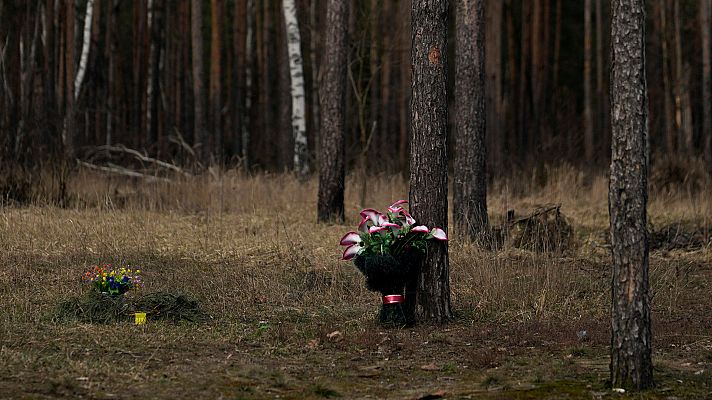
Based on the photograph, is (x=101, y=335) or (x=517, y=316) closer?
(x=101, y=335)

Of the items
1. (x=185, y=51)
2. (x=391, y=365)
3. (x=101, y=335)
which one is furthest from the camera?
(x=185, y=51)

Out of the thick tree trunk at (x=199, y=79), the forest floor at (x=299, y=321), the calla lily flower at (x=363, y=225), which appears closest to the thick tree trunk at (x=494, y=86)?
the thick tree trunk at (x=199, y=79)

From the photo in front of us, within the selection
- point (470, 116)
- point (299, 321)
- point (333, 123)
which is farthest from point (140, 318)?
point (333, 123)

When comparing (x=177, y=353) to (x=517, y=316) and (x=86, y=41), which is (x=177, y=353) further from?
(x=86, y=41)

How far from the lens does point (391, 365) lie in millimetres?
6793

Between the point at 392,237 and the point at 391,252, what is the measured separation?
0.12 meters

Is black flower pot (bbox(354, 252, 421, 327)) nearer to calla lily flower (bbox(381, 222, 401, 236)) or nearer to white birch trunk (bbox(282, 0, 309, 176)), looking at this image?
calla lily flower (bbox(381, 222, 401, 236))

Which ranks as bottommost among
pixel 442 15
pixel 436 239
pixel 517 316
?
pixel 517 316

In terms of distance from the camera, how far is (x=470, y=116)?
39.9ft

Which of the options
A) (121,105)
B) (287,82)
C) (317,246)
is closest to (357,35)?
(287,82)

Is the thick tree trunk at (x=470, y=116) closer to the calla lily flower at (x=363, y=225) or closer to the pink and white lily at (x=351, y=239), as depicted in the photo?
the calla lily flower at (x=363, y=225)

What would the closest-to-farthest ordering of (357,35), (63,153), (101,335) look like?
(101,335) < (63,153) < (357,35)

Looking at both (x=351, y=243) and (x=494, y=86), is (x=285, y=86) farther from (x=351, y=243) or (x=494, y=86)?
(x=351, y=243)

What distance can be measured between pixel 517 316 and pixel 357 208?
7.23 metres
